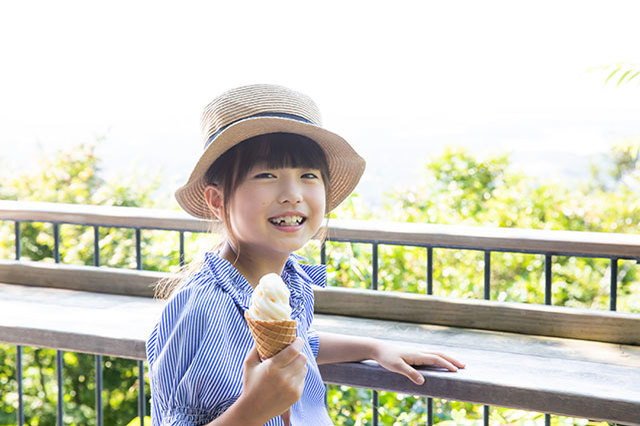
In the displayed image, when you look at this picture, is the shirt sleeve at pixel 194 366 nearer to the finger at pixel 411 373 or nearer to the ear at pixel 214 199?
the ear at pixel 214 199

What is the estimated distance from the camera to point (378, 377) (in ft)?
5.03

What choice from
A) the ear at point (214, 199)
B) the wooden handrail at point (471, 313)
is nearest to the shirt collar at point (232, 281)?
the ear at point (214, 199)

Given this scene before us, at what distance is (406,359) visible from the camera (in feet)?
4.97

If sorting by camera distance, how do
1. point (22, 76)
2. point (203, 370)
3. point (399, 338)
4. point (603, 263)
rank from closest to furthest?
point (203, 370)
point (399, 338)
point (603, 263)
point (22, 76)

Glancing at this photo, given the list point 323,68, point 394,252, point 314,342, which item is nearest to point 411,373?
point 314,342

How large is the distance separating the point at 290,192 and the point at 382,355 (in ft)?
1.41

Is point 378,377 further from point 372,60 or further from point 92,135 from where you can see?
point 372,60

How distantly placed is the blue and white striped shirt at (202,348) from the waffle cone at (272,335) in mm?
143

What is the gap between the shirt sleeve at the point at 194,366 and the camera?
4.05ft

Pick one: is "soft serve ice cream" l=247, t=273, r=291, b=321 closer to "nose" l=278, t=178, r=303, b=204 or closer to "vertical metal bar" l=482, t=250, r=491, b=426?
"nose" l=278, t=178, r=303, b=204

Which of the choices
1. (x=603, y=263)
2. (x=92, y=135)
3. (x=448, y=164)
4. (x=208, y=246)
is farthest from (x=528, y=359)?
(x=92, y=135)

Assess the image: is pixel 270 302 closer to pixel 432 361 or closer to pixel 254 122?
pixel 254 122

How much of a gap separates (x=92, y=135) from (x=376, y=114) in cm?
1589

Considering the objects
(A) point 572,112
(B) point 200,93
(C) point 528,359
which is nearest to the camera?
(C) point 528,359
